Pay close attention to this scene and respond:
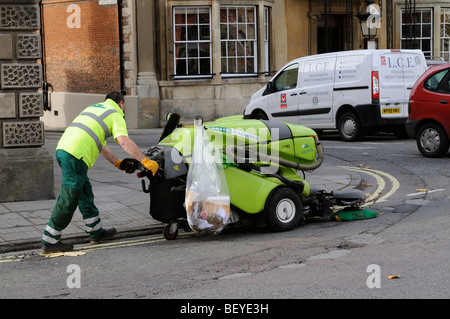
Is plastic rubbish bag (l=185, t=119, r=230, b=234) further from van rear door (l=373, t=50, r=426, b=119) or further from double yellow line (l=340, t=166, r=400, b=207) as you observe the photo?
van rear door (l=373, t=50, r=426, b=119)

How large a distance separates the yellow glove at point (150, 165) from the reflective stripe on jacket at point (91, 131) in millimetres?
358

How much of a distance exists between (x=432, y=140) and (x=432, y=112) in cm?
52

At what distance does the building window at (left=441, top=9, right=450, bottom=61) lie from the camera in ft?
93.0

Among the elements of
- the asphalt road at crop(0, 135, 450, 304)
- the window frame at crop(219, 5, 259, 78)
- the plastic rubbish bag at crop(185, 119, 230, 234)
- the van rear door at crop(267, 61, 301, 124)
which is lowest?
the asphalt road at crop(0, 135, 450, 304)

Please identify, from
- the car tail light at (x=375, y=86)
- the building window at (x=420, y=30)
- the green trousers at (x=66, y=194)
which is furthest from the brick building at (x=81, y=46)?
the green trousers at (x=66, y=194)

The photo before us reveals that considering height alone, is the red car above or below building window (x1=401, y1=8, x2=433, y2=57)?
below

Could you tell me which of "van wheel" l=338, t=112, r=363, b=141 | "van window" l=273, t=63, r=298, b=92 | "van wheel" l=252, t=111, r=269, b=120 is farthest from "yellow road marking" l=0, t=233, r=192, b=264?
"van wheel" l=252, t=111, r=269, b=120

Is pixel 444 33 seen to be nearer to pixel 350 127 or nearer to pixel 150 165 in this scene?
pixel 350 127

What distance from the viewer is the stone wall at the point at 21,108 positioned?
10.3m

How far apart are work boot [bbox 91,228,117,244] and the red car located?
7.52 meters

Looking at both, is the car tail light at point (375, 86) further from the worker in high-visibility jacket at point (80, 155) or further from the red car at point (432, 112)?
the worker in high-visibility jacket at point (80, 155)
